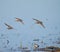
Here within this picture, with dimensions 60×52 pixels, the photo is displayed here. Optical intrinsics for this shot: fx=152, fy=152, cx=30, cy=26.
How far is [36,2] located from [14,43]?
0.65 metres

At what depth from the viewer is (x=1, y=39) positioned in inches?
83.0

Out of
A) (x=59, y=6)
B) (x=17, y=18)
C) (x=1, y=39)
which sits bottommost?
(x=1, y=39)

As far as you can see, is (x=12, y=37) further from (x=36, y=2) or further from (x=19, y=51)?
(x=36, y=2)

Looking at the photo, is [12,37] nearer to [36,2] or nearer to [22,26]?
[22,26]

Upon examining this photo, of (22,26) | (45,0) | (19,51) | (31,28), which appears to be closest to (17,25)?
(22,26)

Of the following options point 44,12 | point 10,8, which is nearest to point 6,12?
point 10,8

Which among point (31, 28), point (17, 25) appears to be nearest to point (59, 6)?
point (31, 28)

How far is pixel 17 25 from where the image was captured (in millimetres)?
2098

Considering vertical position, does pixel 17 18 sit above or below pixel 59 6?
below

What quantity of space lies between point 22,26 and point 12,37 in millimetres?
203

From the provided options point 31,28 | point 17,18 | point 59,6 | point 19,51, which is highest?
point 59,6

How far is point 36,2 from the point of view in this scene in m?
2.14

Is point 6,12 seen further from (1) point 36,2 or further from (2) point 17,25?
(1) point 36,2

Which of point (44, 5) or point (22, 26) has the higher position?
point (44, 5)
